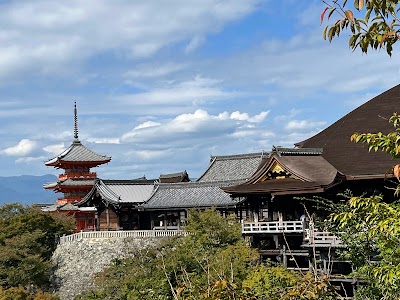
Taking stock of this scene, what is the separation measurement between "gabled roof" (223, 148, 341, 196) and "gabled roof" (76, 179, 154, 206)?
12254 millimetres

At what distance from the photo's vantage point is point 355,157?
992 inches

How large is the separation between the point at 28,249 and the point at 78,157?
1870 cm

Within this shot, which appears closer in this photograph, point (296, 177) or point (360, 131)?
point (296, 177)

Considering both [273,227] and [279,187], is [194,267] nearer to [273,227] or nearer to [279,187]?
[273,227]

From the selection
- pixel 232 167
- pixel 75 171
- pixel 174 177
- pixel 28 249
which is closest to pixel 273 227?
pixel 232 167

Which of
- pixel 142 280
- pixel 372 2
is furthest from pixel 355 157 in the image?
pixel 372 2

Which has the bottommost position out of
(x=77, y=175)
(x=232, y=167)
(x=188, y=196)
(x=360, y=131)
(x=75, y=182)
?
(x=188, y=196)

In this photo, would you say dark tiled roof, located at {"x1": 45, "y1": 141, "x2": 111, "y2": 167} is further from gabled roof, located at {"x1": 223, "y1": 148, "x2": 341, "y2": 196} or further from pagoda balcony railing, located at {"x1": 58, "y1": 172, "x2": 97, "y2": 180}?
gabled roof, located at {"x1": 223, "y1": 148, "x2": 341, "y2": 196}

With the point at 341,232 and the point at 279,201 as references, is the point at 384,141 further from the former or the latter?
the point at 279,201

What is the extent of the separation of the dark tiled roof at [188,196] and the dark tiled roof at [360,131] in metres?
6.22

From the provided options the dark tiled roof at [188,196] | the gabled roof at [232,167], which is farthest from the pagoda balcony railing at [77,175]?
the gabled roof at [232,167]

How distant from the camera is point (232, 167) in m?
37.3

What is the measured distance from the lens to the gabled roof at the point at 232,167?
3638 cm

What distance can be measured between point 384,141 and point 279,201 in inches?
824
